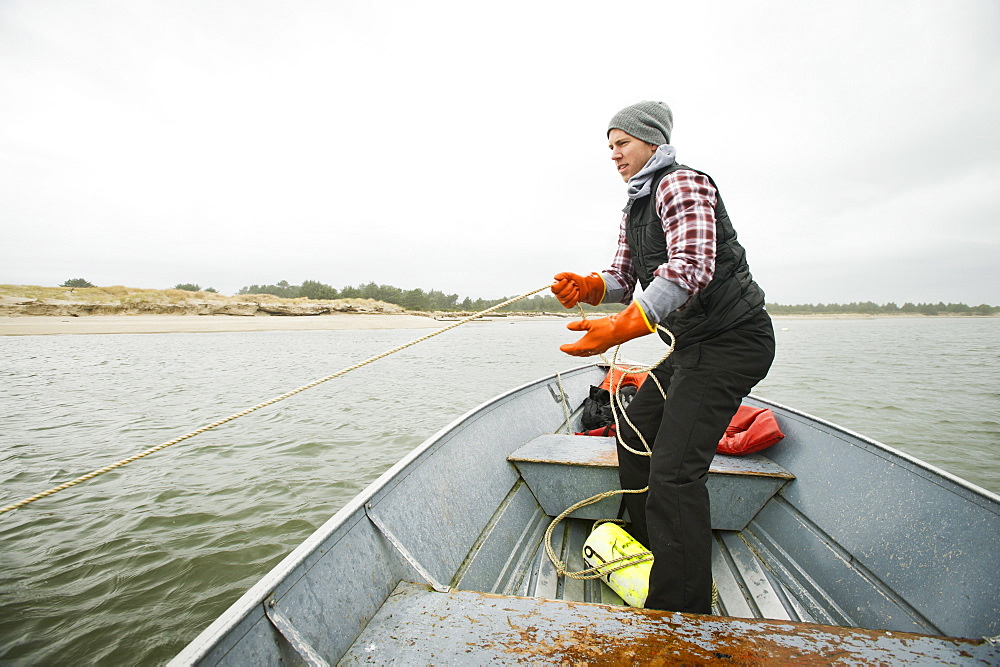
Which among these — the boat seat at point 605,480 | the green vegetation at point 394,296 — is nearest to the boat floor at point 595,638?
the boat seat at point 605,480

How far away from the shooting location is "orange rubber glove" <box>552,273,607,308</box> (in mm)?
2236

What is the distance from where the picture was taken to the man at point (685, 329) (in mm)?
1547

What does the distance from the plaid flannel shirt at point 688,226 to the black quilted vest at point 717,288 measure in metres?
0.09

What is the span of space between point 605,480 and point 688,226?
1.68 meters

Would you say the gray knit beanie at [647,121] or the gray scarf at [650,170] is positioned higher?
the gray knit beanie at [647,121]

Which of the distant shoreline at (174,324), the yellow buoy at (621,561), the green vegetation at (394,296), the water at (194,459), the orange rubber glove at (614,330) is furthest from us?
the green vegetation at (394,296)

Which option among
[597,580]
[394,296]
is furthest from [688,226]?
[394,296]

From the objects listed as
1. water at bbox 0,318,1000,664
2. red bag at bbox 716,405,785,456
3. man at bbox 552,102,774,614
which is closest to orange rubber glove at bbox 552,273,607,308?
man at bbox 552,102,774,614

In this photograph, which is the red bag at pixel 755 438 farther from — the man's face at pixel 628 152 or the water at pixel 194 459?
the water at pixel 194 459

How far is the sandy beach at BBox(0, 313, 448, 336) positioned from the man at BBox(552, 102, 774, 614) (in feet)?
103

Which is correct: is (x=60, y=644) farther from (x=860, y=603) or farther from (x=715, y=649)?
(x=860, y=603)

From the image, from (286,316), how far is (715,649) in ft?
136

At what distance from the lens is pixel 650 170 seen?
5.83 feet

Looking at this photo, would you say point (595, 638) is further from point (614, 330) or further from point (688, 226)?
point (688, 226)
